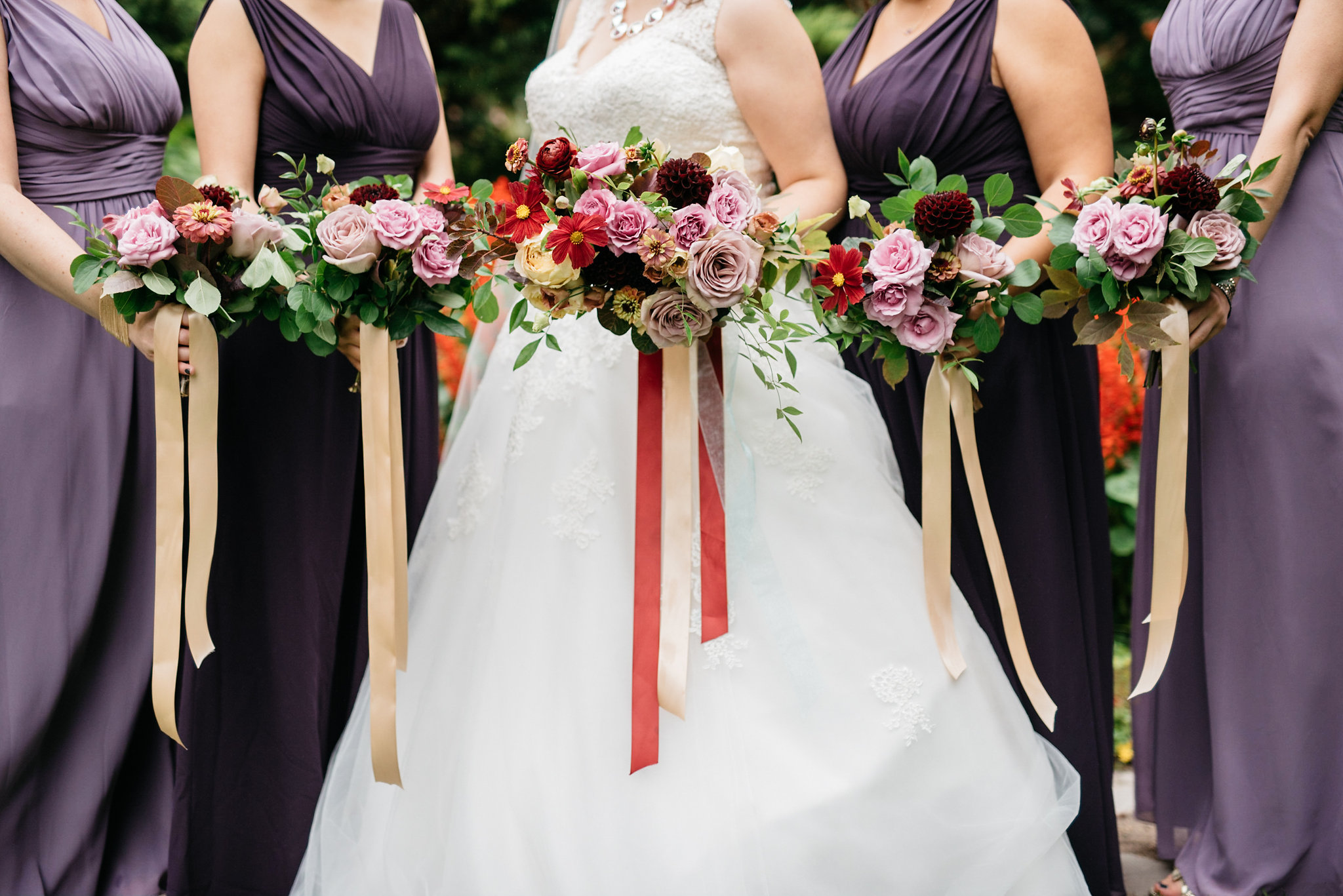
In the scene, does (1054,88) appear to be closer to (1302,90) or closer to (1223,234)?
(1302,90)

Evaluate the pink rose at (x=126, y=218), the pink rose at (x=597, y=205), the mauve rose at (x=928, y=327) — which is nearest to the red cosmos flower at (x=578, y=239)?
the pink rose at (x=597, y=205)

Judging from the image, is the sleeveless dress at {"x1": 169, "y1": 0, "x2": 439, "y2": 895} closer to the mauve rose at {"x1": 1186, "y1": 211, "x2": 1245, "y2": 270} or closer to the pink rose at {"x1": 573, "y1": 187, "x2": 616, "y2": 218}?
the pink rose at {"x1": 573, "y1": 187, "x2": 616, "y2": 218}

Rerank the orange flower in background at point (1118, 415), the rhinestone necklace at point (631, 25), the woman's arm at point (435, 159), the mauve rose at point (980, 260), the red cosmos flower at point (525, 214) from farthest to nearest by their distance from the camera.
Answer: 1. the orange flower in background at point (1118, 415)
2. the woman's arm at point (435, 159)
3. the rhinestone necklace at point (631, 25)
4. the mauve rose at point (980, 260)
5. the red cosmos flower at point (525, 214)

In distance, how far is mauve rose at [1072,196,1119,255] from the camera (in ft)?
7.74

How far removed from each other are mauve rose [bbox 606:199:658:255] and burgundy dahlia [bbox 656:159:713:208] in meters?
0.09

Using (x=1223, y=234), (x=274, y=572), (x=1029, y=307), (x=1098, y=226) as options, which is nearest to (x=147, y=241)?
(x=274, y=572)

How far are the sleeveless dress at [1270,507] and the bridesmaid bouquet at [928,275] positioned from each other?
707 millimetres

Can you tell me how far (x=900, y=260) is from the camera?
2.34 m

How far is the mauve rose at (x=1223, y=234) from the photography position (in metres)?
2.37

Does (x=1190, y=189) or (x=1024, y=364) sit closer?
(x=1190, y=189)

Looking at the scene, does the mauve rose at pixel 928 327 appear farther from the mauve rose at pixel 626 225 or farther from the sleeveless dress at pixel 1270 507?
the sleeveless dress at pixel 1270 507

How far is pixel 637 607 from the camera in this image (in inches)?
98.3

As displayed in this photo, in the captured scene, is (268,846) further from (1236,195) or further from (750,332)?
(1236,195)

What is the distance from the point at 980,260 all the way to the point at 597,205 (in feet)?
2.78
